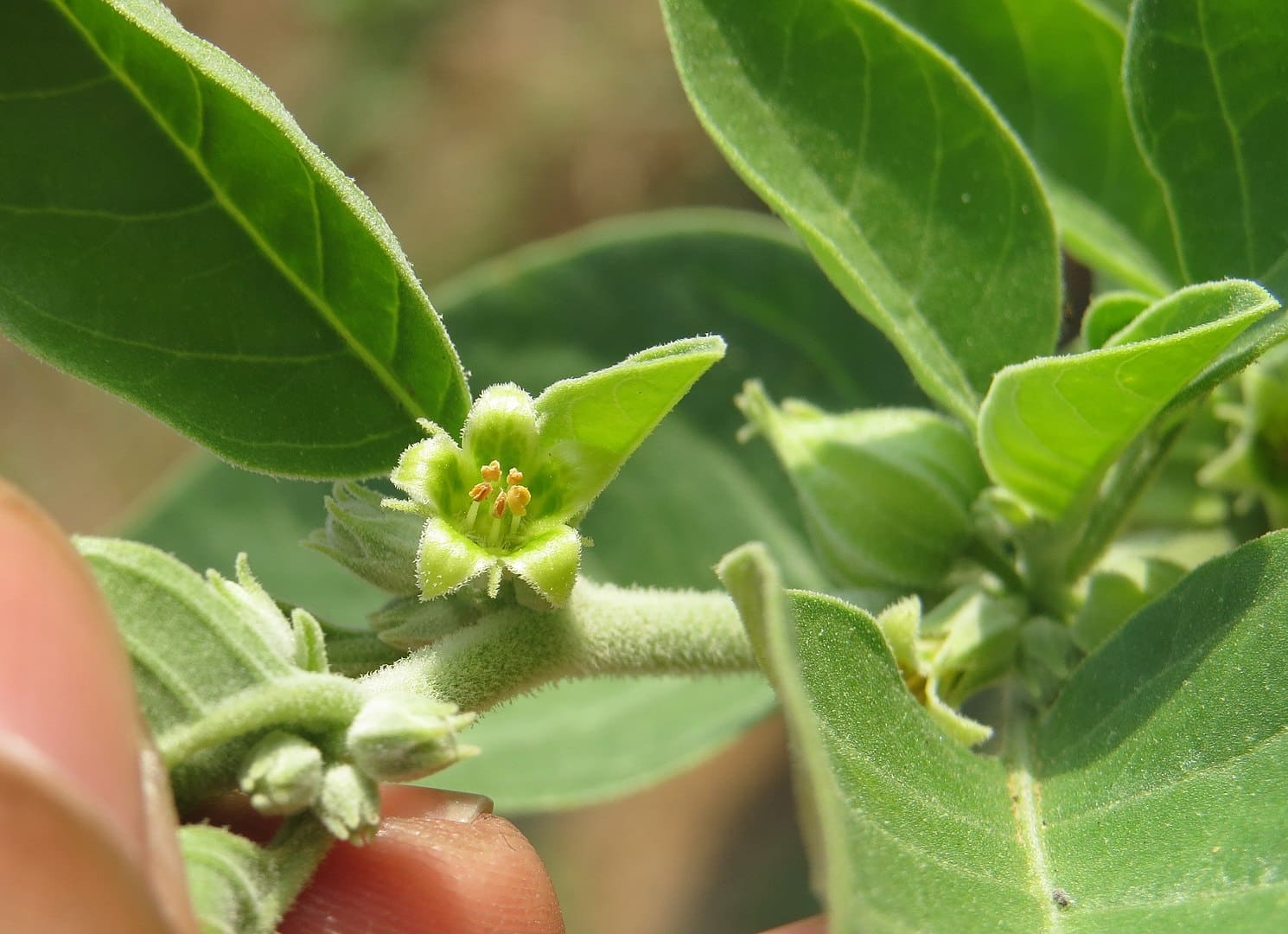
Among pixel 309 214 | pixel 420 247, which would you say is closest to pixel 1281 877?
pixel 309 214

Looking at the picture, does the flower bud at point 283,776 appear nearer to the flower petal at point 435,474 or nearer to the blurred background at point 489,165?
the flower petal at point 435,474

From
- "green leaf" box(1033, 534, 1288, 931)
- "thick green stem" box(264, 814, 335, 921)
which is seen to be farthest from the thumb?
"green leaf" box(1033, 534, 1288, 931)

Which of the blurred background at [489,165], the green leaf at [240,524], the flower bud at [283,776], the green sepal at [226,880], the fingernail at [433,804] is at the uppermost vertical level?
the flower bud at [283,776]

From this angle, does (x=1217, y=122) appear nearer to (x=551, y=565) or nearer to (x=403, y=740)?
(x=551, y=565)

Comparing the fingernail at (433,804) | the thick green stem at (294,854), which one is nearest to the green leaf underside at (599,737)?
the fingernail at (433,804)

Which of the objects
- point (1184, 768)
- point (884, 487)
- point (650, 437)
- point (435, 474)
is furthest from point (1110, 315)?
point (650, 437)
